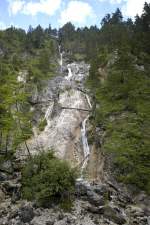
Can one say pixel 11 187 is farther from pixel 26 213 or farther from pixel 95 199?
pixel 95 199

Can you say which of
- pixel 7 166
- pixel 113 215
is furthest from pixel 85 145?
pixel 113 215

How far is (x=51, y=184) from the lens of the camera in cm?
2534

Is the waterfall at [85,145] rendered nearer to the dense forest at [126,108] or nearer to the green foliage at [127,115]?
the dense forest at [126,108]

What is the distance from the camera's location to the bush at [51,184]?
82.9ft

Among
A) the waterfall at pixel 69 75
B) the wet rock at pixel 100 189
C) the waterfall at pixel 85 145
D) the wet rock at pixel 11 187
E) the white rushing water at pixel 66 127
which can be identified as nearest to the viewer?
the wet rock at pixel 100 189

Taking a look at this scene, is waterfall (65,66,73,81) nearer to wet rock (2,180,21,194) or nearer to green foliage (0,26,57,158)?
green foliage (0,26,57,158)

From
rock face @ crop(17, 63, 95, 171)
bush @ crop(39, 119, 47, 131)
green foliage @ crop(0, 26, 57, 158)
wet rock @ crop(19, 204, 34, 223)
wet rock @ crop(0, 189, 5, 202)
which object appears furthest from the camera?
bush @ crop(39, 119, 47, 131)

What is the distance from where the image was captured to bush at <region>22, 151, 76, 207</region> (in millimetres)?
25281

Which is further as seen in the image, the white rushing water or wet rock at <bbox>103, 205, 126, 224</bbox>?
the white rushing water

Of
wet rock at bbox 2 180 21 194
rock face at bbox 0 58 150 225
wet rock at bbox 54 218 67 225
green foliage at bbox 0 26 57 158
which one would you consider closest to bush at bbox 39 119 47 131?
green foliage at bbox 0 26 57 158

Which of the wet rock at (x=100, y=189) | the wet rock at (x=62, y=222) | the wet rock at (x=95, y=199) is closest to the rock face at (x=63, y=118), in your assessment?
the wet rock at (x=100, y=189)

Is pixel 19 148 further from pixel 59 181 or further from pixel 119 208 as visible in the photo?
pixel 119 208

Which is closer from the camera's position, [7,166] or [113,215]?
[113,215]

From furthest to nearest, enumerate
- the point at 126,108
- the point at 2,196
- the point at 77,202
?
1. the point at 126,108
2. the point at 2,196
3. the point at 77,202
